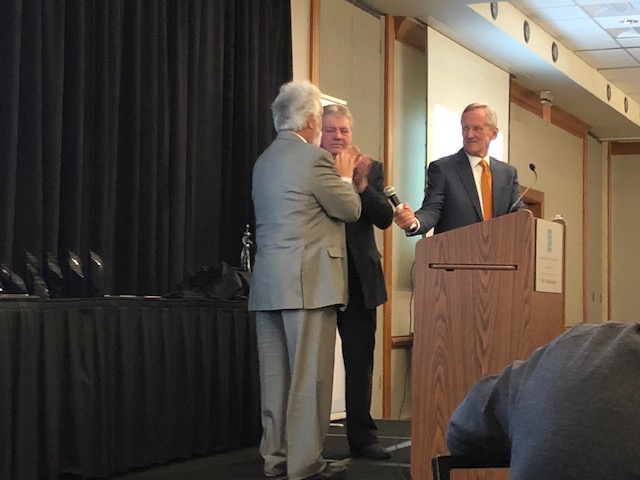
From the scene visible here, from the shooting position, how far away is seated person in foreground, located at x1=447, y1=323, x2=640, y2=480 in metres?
1.16

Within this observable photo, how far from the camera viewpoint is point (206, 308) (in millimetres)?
4195

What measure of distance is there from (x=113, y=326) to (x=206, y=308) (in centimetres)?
63

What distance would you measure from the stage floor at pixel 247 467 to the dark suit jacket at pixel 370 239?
0.65 m

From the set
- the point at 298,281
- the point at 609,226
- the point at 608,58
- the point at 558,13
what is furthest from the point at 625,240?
the point at 298,281

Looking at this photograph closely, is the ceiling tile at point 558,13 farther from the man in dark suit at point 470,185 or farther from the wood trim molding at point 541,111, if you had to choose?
the man in dark suit at point 470,185

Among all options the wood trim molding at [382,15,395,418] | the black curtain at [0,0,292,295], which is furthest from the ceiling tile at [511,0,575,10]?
the black curtain at [0,0,292,295]

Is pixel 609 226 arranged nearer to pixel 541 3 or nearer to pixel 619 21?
pixel 619 21

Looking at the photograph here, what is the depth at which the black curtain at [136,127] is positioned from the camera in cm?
361

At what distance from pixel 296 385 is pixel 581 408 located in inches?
88.0

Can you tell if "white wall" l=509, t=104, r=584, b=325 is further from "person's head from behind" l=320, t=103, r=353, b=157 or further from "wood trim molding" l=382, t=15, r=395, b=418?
"person's head from behind" l=320, t=103, r=353, b=157

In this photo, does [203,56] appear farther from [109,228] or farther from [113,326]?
[113,326]

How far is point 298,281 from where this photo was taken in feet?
11.1

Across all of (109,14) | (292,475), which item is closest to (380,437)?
(292,475)

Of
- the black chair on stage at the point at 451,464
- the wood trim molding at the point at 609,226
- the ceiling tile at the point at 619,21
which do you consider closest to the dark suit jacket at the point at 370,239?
the black chair on stage at the point at 451,464
